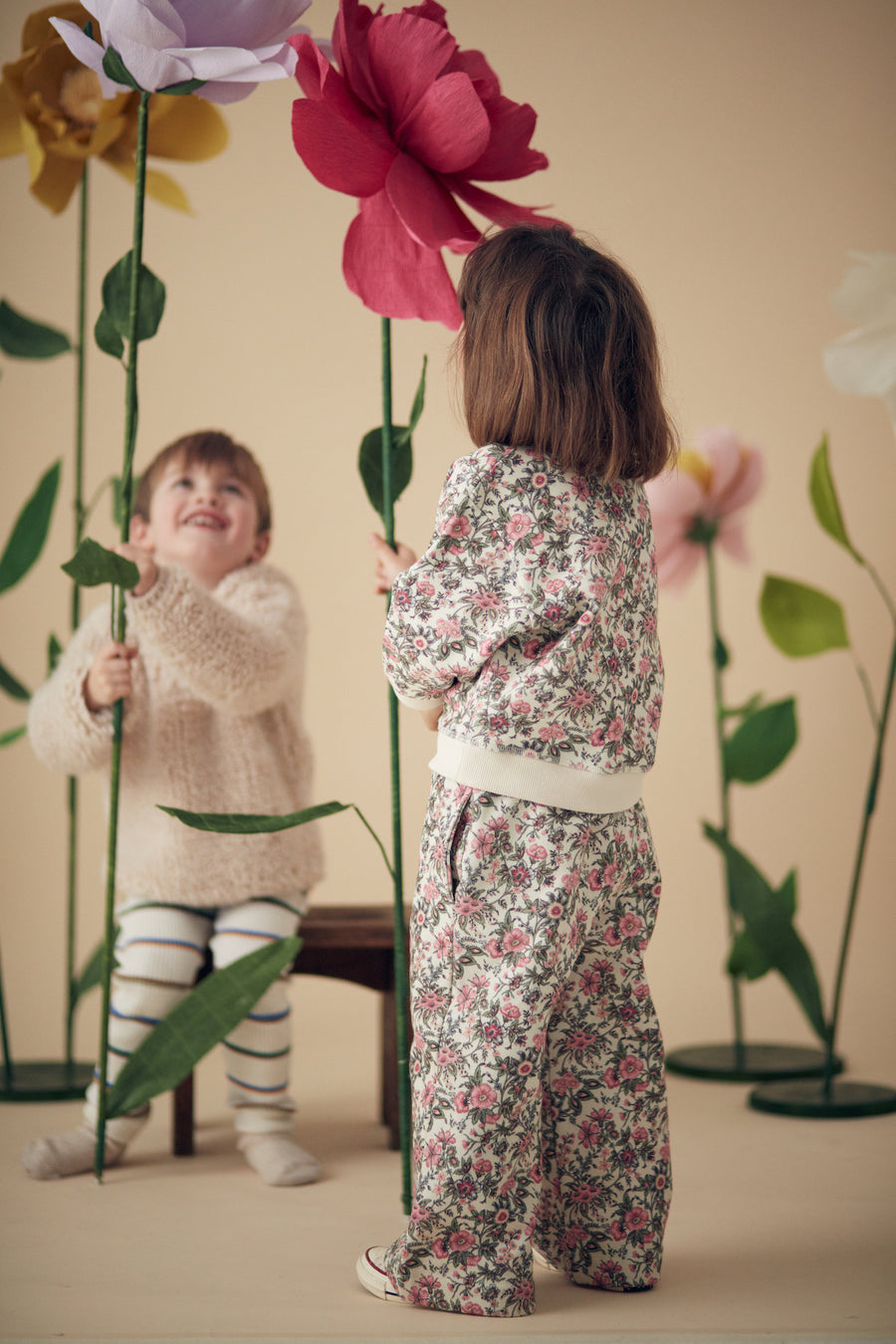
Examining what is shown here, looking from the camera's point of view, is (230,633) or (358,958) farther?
(358,958)

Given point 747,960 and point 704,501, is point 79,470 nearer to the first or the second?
point 704,501

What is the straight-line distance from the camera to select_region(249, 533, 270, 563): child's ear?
5.80 feet

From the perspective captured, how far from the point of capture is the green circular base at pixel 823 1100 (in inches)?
70.5

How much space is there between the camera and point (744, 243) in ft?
8.38

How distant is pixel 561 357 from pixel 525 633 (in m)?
0.22

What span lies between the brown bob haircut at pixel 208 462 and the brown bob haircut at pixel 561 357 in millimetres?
602

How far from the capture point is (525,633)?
A: 1.11m

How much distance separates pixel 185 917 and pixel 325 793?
0.93 metres

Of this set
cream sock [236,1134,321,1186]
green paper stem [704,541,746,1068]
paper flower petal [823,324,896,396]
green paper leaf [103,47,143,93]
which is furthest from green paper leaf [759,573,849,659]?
green paper leaf [103,47,143,93]

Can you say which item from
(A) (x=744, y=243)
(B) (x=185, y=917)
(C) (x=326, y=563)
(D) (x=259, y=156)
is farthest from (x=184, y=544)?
(A) (x=744, y=243)

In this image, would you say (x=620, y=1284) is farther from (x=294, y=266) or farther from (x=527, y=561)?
(x=294, y=266)

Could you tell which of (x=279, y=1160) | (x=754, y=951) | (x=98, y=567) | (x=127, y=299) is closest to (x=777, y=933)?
→ (x=754, y=951)

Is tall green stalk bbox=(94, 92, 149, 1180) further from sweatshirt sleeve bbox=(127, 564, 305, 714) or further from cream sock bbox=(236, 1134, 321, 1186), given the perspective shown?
cream sock bbox=(236, 1134, 321, 1186)

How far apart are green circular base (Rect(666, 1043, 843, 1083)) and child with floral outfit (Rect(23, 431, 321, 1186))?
0.66 meters
